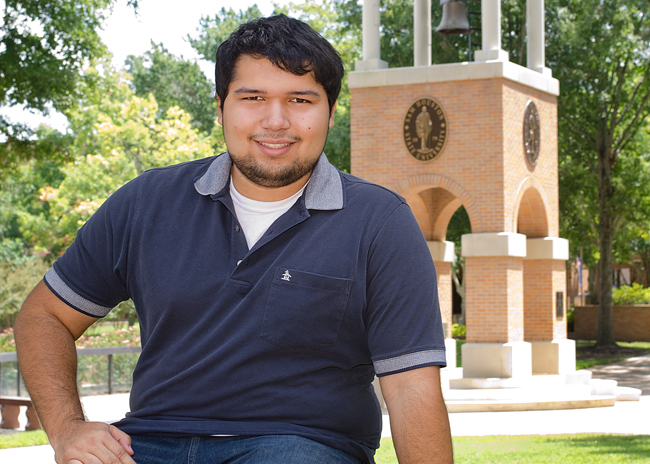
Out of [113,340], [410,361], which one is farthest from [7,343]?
[410,361]

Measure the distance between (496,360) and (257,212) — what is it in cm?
1232

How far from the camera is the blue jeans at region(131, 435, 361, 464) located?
1905 millimetres

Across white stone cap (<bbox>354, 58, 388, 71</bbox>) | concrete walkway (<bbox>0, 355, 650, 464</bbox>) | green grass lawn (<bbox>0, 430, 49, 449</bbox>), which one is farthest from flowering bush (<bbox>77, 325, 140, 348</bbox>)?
white stone cap (<bbox>354, 58, 388, 71</bbox>)

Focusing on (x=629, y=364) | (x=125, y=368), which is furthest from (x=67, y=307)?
(x=629, y=364)

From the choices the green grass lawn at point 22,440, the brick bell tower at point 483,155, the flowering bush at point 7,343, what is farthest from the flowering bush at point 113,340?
the green grass lawn at point 22,440

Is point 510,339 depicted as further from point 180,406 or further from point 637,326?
point 637,326

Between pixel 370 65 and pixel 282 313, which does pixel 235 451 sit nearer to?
pixel 282 313

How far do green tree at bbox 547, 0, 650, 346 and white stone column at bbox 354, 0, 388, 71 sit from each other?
862cm

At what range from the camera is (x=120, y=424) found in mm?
2176

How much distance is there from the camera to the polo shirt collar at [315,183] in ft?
7.15

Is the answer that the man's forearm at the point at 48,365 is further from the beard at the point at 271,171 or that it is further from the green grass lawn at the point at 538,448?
the green grass lawn at the point at 538,448

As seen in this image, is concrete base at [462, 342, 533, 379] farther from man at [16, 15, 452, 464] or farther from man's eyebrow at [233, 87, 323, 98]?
man's eyebrow at [233, 87, 323, 98]

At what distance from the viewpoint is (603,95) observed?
2264cm

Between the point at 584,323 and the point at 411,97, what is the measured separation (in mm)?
17442
